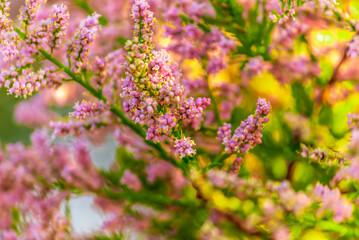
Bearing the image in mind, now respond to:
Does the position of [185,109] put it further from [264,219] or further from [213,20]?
[213,20]

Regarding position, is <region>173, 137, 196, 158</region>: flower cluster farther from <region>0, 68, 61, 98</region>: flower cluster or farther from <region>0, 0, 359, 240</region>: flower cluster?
<region>0, 68, 61, 98</region>: flower cluster

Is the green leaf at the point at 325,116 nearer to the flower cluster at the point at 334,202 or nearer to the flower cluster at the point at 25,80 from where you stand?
the flower cluster at the point at 334,202

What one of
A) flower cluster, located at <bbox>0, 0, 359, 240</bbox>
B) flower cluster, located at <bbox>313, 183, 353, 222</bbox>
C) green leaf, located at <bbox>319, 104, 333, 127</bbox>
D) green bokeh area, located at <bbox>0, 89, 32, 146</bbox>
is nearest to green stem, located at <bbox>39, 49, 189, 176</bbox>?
flower cluster, located at <bbox>0, 0, 359, 240</bbox>

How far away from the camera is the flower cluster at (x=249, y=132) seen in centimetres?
44

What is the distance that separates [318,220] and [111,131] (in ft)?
1.16

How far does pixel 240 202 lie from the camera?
0.67m

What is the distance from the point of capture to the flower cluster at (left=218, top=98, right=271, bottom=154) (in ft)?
1.46

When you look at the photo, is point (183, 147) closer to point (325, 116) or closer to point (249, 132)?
point (249, 132)

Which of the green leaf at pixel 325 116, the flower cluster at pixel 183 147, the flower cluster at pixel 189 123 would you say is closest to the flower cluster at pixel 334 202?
the flower cluster at pixel 189 123

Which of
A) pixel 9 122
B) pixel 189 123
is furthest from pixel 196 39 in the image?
pixel 9 122

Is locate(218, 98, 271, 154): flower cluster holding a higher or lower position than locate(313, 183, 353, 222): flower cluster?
higher

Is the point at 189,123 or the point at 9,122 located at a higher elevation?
the point at 9,122

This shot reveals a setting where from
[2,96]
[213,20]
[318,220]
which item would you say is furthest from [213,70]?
[2,96]

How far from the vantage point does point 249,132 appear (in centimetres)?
47
